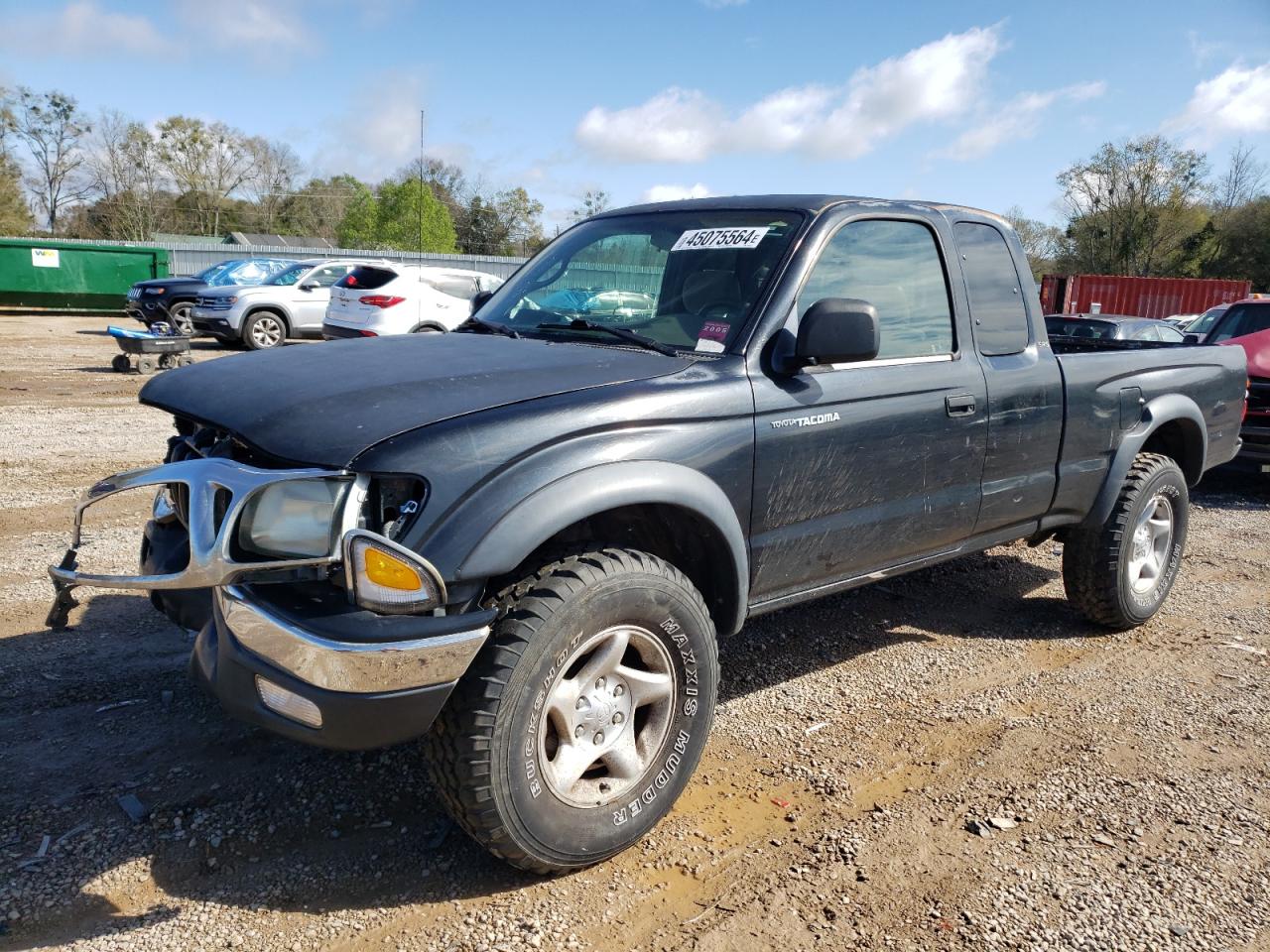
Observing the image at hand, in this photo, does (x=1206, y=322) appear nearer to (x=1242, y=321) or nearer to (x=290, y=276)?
(x=1242, y=321)

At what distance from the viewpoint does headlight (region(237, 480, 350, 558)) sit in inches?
96.7

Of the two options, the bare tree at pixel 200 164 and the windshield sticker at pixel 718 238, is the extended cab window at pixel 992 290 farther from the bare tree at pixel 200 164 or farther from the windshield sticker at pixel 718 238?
the bare tree at pixel 200 164

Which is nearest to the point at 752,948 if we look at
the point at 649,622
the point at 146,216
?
the point at 649,622

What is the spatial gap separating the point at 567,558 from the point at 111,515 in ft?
15.4

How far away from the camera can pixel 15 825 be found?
293 cm

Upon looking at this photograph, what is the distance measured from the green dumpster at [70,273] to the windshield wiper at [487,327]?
26.6m

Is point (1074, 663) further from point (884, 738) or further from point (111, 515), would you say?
point (111, 515)

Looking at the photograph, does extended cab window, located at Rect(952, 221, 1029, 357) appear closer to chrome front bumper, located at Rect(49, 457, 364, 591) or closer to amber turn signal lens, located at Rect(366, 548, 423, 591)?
amber turn signal lens, located at Rect(366, 548, 423, 591)

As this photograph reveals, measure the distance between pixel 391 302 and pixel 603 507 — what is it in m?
12.9

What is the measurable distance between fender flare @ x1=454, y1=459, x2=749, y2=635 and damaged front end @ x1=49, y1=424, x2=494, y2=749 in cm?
16

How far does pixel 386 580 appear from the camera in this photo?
237cm

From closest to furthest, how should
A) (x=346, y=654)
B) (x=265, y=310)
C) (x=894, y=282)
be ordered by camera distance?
(x=346, y=654) < (x=894, y=282) < (x=265, y=310)

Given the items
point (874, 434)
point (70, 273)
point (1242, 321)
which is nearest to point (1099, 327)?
point (1242, 321)

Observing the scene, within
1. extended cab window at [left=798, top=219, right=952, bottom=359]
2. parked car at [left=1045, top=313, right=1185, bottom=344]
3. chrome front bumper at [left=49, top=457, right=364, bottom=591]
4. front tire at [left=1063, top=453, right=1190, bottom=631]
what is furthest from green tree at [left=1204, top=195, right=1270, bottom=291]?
chrome front bumper at [left=49, top=457, right=364, bottom=591]
